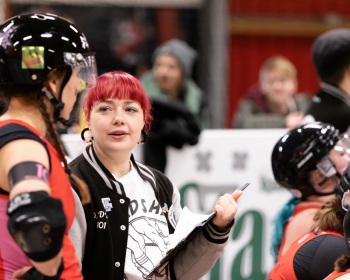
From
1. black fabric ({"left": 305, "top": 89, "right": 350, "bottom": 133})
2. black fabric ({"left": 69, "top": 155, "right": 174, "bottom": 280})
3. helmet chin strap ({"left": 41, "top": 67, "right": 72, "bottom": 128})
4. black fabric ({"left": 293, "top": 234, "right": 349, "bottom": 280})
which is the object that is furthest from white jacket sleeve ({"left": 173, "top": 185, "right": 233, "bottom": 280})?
black fabric ({"left": 305, "top": 89, "right": 350, "bottom": 133})

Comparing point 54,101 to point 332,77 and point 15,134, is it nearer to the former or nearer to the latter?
point 15,134

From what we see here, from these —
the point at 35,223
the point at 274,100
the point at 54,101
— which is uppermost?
the point at 54,101

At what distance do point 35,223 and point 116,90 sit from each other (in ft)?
3.53

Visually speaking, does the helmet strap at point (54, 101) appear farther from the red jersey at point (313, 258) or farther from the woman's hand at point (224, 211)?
the red jersey at point (313, 258)

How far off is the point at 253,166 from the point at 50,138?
361 centimetres

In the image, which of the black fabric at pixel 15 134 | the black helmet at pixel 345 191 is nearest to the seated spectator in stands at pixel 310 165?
the black helmet at pixel 345 191

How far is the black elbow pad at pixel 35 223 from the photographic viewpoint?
268cm

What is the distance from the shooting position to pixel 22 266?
115 inches

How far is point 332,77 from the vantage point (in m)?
5.68

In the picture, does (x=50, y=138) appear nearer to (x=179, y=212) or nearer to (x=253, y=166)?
(x=179, y=212)

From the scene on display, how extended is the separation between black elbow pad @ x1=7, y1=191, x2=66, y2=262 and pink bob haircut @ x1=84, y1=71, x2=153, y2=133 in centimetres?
98

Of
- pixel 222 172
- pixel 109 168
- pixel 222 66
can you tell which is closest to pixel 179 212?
pixel 109 168

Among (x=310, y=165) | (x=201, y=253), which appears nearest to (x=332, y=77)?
(x=310, y=165)

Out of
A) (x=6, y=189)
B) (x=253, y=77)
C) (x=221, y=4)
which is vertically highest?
(x=6, y=189)
